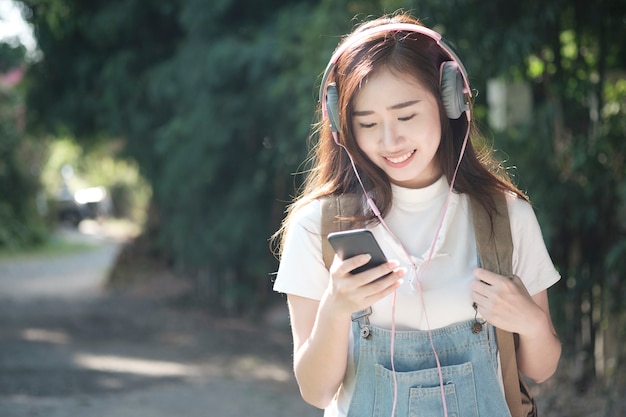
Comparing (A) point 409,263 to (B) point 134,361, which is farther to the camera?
(B) point 134,361

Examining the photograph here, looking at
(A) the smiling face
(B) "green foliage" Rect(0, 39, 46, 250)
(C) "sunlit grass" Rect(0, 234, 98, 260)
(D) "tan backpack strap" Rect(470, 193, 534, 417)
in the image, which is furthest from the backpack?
(C) "sunlit grass" Rect(0, 234, 98, 260)

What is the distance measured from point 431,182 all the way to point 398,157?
0.14 meters

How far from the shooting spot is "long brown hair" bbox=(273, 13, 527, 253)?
1798 millimetres

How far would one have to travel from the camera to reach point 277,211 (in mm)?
8781

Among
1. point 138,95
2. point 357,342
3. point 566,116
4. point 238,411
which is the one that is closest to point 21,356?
point 238,411

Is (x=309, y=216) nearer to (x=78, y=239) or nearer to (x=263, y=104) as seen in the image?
(x=263, y=104)

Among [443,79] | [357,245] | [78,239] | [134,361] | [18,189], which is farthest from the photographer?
[78,239]

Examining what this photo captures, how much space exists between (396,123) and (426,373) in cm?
53

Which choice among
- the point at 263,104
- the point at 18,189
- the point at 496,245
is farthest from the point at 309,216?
the point at 18,189

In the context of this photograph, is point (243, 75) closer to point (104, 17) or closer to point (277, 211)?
point (277, 211)

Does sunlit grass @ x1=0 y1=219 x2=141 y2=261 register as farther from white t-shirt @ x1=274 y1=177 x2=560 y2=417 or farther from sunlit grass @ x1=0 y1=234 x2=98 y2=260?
white t-shirt @ x1=274 y1=177 x2=560 y2=417

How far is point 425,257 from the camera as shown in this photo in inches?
70.5

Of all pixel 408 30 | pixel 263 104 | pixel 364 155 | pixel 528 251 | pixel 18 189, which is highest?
pixel 263 104

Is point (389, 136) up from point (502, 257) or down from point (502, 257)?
up
